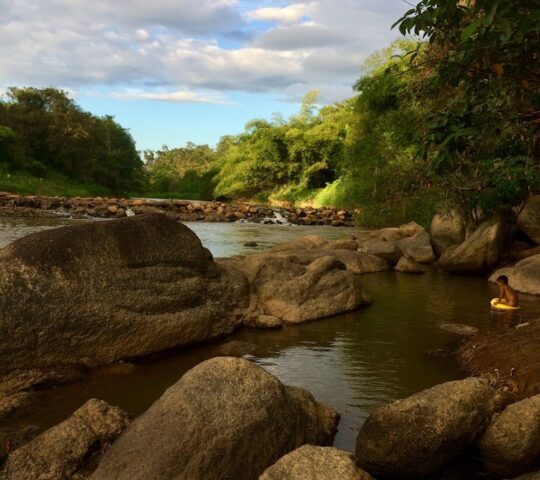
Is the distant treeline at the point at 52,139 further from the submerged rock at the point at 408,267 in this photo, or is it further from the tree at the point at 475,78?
the tree at the point at 475,78

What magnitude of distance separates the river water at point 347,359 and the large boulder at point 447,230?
4.37 metres

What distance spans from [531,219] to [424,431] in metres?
12.5

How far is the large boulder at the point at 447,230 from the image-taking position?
17406 millimetres

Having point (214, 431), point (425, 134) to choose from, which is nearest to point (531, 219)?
point (425, 134)

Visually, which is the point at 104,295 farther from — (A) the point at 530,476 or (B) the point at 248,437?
(A) the point at 530,476

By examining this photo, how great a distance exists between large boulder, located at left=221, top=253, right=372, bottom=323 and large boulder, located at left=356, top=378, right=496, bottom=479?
16.2 feet

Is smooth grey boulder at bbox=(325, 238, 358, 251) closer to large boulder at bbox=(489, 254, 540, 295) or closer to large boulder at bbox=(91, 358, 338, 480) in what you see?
large boulder at bbox=(489, 254, 540, 295)

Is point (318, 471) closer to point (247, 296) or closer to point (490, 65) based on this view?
point (490, 65)

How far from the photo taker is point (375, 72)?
32219 millimetres

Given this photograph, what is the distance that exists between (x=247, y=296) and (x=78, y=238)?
334 centimetres

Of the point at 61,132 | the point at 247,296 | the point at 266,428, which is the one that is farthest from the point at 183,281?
the point at 61,132

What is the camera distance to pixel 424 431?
4.91m

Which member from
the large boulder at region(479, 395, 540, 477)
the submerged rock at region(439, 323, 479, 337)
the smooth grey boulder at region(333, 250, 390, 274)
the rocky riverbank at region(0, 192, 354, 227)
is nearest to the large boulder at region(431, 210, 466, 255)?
the smooth grey boulder at region(333, 250, 390, 274)

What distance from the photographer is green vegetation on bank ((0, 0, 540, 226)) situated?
18.2ft
